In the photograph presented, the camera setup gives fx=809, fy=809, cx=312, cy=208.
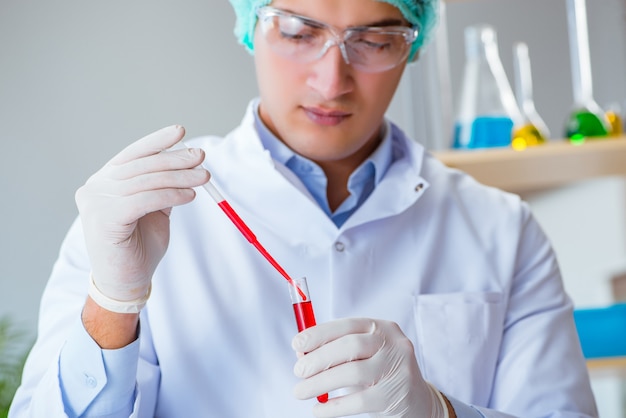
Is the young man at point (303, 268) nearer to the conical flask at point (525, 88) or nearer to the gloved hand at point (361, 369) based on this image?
the gloved hand at point (361, 369)

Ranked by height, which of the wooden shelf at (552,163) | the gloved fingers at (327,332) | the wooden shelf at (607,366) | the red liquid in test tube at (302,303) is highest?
the red liquid in test tube at (302,303)

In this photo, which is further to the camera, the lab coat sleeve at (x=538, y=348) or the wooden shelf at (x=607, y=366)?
the wooden shelf at (x=607, y=366)

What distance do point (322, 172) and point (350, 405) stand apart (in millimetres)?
564

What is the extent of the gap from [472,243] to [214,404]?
0.59m

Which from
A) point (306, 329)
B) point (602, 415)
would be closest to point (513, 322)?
point (306, 329)

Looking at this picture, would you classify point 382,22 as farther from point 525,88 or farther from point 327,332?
point 525,88

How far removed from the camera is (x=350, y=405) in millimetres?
1143

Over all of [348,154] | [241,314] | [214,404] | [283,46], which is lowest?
[214,404]

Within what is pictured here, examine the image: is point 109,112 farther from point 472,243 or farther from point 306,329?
point 306,329

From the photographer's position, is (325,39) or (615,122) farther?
(615,122)

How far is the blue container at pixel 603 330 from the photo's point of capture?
2475 millimetres

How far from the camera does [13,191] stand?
10.6ft

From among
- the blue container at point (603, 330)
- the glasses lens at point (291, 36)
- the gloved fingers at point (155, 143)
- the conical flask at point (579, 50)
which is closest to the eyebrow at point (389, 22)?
the glasses lens at point (291, 36)

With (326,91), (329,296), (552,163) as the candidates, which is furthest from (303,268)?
(552,163)
